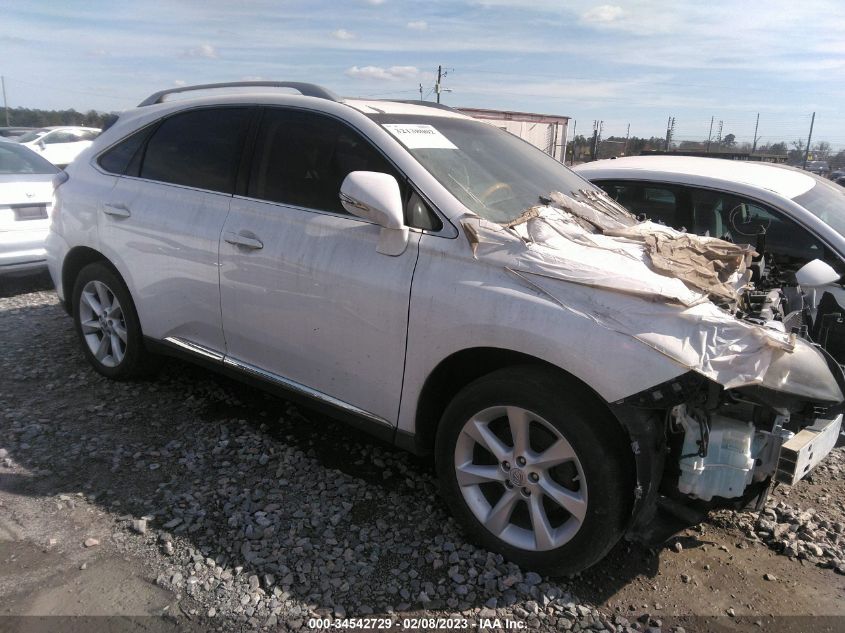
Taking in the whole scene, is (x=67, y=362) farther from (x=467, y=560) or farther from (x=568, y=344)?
(x=568, y=344)

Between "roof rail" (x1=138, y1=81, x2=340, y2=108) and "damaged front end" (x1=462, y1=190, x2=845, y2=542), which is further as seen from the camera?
"roof rail" (x1=138, y1=81, x2=340, y2=108)

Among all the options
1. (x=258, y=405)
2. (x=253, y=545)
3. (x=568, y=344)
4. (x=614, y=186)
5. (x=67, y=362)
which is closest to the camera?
(x=568, y=344)

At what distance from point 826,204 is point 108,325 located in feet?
16.9

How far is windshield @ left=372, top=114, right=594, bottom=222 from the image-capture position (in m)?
3.03

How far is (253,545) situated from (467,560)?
3.08 feet

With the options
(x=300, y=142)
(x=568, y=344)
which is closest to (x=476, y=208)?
(x=568, y=344)

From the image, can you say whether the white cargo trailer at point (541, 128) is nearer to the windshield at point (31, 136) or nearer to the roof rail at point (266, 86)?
the windshield at point (31, 136)

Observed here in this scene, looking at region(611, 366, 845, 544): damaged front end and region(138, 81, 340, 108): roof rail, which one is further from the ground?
region(138, 81, 340, 108): roof rail

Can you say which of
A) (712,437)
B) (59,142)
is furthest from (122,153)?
(59,142)

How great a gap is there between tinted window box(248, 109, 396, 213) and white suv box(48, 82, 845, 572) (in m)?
0.01

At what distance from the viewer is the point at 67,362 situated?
4.86 meters

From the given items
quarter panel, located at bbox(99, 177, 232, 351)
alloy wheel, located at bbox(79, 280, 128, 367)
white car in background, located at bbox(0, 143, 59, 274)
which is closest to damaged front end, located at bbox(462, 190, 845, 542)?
quarter panel, located at bbox(99, 177, 232, 351)

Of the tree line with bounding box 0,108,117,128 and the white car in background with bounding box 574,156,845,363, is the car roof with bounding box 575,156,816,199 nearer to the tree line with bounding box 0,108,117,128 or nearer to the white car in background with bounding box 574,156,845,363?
the white car in background with bounding box 574,156,845,363

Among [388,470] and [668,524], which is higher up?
[668,524]
